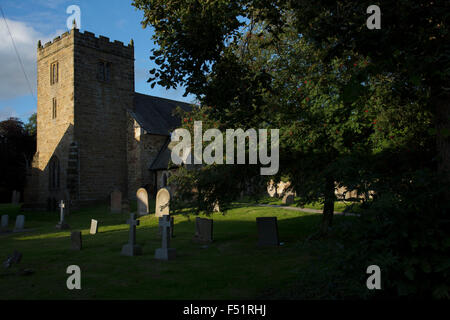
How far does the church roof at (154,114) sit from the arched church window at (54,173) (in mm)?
7561

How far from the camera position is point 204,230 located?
37.3 feet

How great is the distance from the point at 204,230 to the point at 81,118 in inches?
782

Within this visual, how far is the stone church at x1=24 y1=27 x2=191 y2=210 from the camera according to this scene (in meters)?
27.0

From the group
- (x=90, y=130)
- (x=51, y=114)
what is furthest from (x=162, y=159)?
(x=51, y=114)

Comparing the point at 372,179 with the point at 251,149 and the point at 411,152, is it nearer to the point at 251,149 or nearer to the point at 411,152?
the point at 411,152

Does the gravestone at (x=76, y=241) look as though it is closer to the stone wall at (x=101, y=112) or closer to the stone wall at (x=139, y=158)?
the stone wall at (x=101, y=112)

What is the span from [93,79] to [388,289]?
2804cm

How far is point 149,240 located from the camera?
12.2 metres

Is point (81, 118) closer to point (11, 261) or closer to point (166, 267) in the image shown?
point (11, 261)

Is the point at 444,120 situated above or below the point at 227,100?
below

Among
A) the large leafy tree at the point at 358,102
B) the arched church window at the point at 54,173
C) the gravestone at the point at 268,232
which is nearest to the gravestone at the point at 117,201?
the arched church window at the point at 54,173

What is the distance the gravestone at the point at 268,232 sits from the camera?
393 inches

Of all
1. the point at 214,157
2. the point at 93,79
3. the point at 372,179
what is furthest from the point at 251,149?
the point at 93,79

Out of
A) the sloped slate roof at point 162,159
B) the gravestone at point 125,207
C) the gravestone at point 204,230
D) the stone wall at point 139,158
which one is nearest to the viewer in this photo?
the gravestone at point 204,230
